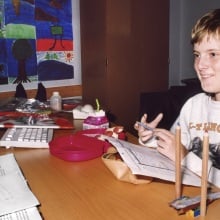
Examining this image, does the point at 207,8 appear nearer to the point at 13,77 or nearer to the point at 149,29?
the point at 149,29

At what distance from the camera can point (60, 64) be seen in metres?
2.45

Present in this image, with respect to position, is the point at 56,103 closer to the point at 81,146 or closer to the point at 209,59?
the point at 81,146

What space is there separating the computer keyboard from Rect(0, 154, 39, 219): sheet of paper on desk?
17 centimetres

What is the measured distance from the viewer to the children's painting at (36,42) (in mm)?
2199

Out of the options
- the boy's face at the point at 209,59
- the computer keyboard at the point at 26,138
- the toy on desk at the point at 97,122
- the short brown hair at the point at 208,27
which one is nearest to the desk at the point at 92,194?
the computer keyboard at the point at 26,138

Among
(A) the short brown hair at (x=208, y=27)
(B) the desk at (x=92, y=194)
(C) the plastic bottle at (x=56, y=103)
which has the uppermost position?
(A) the short brown hair at (x=208, y=27)

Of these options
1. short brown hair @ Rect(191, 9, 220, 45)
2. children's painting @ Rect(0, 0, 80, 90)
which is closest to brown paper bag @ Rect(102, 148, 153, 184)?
short brown hair @ Rect(191, 9, 220, 45)

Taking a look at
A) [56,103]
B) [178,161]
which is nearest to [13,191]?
[178,161]

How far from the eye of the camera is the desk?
2.19 ft

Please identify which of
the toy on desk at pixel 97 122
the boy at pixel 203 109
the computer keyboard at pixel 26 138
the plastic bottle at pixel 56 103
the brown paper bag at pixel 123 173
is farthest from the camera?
the plastic bottle at pixel 56 103

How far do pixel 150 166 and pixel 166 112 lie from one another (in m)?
1.77

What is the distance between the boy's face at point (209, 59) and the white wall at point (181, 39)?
2.23 m

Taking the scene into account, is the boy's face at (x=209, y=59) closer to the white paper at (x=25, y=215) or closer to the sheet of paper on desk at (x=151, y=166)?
the sheet of paper on desk at (x=151, y=166)

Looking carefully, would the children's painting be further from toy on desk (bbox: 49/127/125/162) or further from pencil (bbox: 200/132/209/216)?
pencil (bbox: 200/132/209/216)
